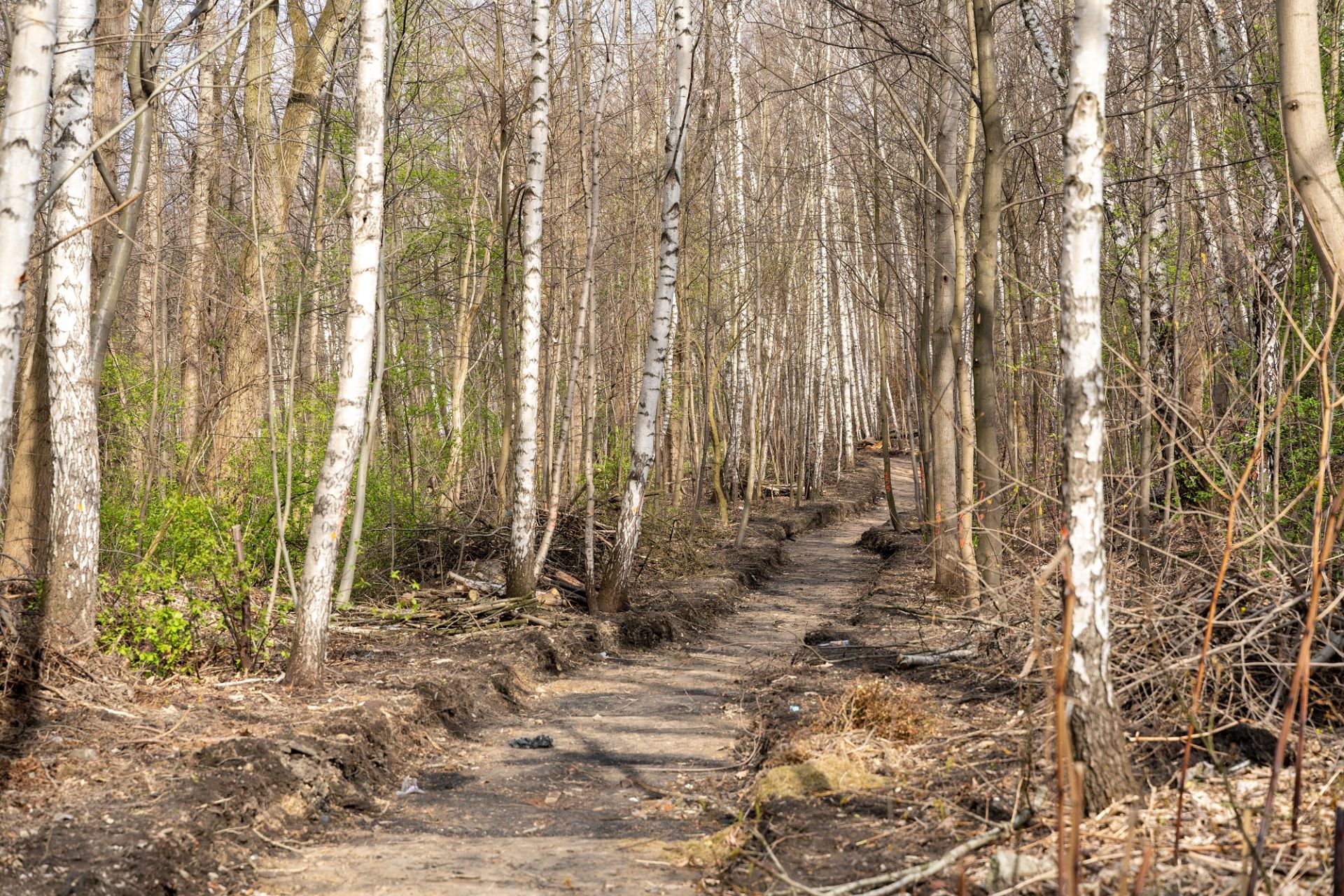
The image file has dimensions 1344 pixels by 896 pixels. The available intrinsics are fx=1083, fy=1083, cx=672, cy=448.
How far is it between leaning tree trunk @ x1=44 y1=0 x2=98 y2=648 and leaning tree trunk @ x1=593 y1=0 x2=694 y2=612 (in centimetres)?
501

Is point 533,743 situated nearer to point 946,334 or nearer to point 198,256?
point 946,334

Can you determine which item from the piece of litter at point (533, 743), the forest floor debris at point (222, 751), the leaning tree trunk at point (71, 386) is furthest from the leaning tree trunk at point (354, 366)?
the piece of litter at point (533, 743)

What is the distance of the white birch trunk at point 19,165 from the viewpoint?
4250 mm

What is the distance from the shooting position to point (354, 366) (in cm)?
721

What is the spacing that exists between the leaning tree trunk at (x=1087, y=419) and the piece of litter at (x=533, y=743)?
3948 mm

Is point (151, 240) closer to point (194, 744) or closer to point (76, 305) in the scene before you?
point (76, 305)

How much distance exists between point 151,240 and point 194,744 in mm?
12299

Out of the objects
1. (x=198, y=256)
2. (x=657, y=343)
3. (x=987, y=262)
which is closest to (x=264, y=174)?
(x=198, y=256)

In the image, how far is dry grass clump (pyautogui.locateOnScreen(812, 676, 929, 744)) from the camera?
5.89m

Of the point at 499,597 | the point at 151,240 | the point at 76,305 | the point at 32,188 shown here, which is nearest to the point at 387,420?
the point at 499,597

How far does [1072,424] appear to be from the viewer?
405 centimetres

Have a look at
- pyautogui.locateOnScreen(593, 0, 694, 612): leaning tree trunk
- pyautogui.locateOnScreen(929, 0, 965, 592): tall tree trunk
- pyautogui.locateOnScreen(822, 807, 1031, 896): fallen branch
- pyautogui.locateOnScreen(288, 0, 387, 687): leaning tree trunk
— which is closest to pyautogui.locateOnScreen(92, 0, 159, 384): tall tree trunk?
pyautogui.locateOnScreen(288, 0, 387, 687): leaning tree trunk

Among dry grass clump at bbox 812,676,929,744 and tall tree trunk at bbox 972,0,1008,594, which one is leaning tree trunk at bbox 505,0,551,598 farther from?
dry grass clump at bbox 812,676,929,744

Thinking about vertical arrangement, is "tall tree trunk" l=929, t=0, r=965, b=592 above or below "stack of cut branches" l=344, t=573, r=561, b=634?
above
